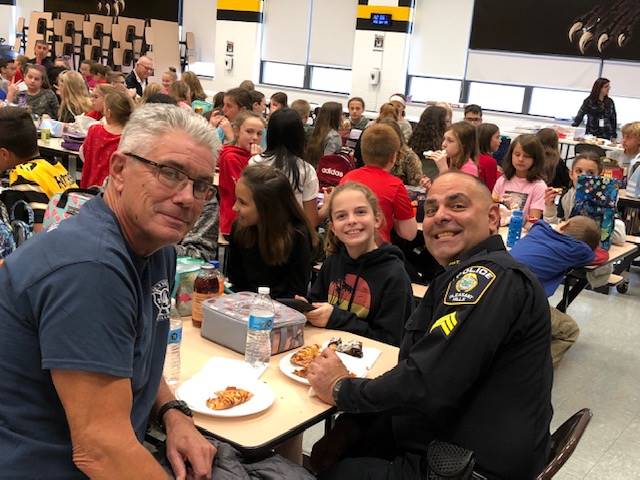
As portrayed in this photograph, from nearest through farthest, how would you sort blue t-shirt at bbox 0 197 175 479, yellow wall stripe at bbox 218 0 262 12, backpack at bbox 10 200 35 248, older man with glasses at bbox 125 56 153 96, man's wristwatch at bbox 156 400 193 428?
blue t-shirt at bbox 0 197 175 479 → man's wristwatch at bbox 156 400 193 428 → backpack at bbox 10 200 35 248 → older man with glasses at bbox 125 56 153 96 → yellow wall stripe at bbox 218 0 262 12

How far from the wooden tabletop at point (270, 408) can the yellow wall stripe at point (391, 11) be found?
35.6 feet

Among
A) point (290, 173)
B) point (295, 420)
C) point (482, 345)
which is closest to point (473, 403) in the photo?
point (482, 345)

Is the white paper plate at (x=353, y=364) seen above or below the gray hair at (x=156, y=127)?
below

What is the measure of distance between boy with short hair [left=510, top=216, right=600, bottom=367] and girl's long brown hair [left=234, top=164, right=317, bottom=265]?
1.55 metres

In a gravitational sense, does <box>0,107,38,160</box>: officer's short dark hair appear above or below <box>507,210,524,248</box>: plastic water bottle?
above

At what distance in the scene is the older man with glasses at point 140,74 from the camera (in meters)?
10.6

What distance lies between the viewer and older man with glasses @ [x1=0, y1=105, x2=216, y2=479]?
4.16 feet

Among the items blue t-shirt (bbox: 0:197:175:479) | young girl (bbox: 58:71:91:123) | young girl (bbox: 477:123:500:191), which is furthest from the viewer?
young girl (bbox: 58:71:91:123)

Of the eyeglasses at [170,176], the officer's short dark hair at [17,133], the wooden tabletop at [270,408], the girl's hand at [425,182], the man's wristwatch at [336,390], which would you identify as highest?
the eyeglasses at [170,176]

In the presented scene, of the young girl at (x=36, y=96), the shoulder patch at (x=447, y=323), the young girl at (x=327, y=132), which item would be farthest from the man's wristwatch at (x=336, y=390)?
the young girl at (x=36, y=96)

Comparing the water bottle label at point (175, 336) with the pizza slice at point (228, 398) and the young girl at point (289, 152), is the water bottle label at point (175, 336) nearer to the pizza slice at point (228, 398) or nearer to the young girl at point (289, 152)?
the pizza slice at point (228, 398)

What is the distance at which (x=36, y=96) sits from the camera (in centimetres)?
811

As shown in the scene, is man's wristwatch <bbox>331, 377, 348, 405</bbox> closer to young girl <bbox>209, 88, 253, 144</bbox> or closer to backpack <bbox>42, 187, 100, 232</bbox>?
backpack <bbox>42, 187, 100, 232</bbox>

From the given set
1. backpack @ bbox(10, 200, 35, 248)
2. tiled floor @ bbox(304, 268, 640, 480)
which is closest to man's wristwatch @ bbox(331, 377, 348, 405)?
tiled floor @ bbox(304, 268, 640, 480)
